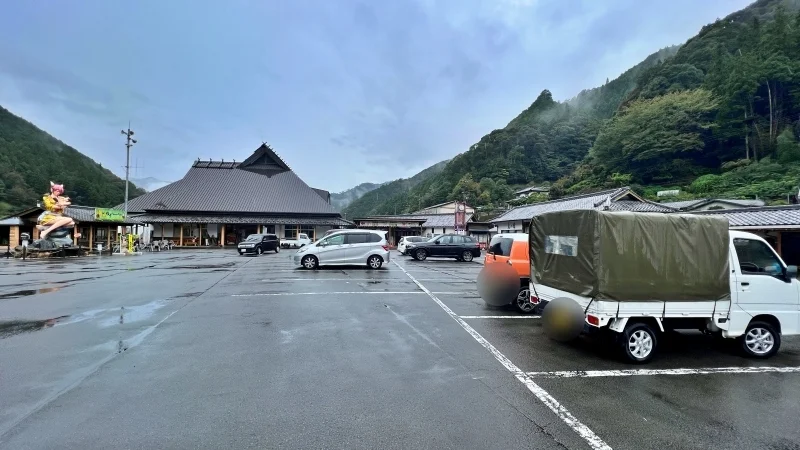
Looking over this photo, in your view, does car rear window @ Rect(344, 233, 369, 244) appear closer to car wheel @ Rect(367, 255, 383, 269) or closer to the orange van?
car wheel @ Rect(367, 255, 383, 269)

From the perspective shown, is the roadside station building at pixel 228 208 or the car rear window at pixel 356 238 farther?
the roadside station building at pixel 228 208

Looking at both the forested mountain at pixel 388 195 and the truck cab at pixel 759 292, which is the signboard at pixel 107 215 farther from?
the forested mountain at pixel 388 195

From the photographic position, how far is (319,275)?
552 inches

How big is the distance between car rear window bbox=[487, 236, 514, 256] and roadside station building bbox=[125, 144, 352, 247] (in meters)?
31.7

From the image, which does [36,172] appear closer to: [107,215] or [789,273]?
[107,215]

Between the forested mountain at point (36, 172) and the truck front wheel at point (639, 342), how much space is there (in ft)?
230

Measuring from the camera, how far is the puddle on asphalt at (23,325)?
243 inches

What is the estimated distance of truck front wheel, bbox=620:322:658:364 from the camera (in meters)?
4.95

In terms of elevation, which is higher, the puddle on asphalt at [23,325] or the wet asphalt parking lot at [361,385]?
the puddle on asphalt at [23,325]

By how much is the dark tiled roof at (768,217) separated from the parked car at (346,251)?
1336 cm

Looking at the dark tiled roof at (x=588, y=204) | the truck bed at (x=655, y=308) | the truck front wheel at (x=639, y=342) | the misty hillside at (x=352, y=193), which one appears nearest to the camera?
the truck bed at (x=655, y=308)

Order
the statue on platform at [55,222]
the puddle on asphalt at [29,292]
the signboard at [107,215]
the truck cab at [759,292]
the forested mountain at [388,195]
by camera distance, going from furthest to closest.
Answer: the forested mountain at [388,195] < the signboard at [107,215] < the statue on platform at [55,222] < the puddle on asphalt at [29,292] < the truck cab at [759,292]

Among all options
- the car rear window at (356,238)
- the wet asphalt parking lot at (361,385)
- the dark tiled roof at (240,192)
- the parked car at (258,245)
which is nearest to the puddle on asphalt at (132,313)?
the wet asphalt parking lot at (361,385)

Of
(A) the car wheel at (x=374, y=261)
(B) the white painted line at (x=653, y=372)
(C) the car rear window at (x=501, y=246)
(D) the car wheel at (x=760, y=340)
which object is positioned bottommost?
(B) the white painted line at (x=653, y=372)
